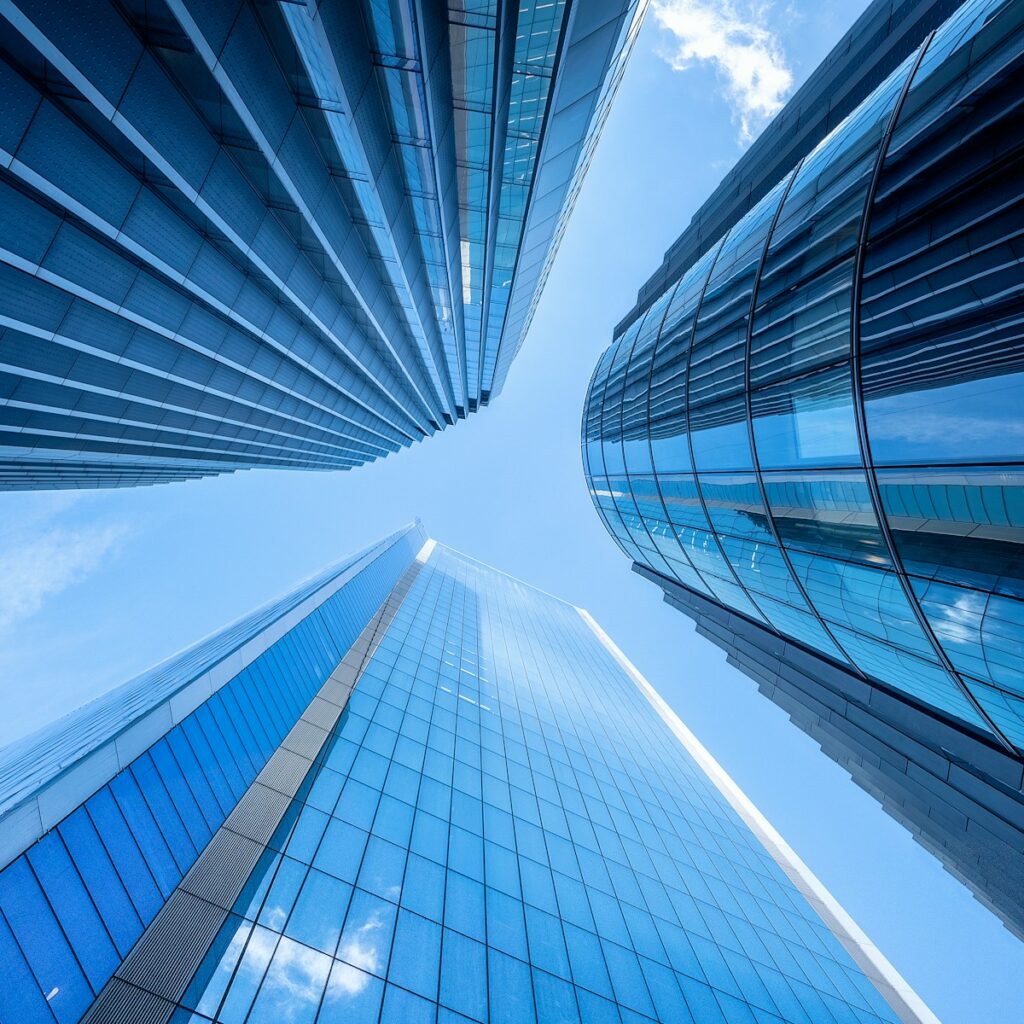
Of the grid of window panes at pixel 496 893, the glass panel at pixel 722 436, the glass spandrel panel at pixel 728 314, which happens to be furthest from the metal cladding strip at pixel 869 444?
the grid of window panes at pixel 496 893

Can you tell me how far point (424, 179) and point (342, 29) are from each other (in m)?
6.11

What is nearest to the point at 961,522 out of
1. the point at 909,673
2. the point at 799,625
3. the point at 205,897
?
the point at 909,673

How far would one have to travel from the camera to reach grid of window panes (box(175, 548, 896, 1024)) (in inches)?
401

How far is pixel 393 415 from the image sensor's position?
60031 mm

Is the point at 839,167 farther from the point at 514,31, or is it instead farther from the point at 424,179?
the point at 424,179

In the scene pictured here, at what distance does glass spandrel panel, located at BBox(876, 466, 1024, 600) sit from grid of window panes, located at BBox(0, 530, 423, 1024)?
1515cm

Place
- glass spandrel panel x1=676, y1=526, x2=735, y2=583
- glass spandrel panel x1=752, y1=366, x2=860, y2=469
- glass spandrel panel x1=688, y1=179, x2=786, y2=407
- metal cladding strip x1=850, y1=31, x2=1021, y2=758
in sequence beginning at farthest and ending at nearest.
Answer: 1. glass spandrel panel x1=676, y1=526, x2=735, y2=583
2. glass spandrel panel x1=688, y1=179, x2=786, y2=407
3. glass spandrel panel x1=752, y1=366, x2=860, y2=469
4. metal cladding strip x1=850, y1=31, x2=1021, y2=758

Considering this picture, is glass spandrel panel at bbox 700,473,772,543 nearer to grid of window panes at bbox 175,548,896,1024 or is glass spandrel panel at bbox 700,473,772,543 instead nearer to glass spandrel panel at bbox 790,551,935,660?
glass spandrel panel at bbox 790,551,935,660

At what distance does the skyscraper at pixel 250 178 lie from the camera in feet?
34.1

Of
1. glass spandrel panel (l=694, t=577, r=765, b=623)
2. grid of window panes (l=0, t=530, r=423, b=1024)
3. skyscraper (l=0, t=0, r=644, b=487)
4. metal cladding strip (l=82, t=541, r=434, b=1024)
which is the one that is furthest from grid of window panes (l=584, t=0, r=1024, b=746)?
grid of window panes (l=0, t=530, r=423, b=1024)

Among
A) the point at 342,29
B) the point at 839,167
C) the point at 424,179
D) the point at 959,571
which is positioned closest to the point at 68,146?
the point at 342,29

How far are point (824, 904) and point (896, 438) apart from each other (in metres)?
30.9

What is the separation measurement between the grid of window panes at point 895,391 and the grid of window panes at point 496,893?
10.9 metres

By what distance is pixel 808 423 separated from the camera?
10984 millimetres
